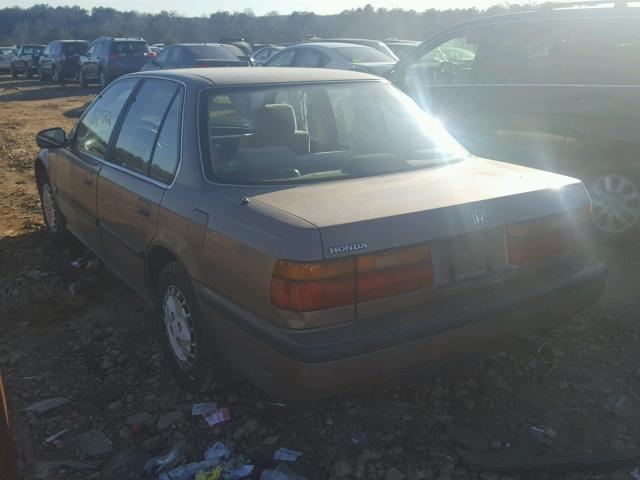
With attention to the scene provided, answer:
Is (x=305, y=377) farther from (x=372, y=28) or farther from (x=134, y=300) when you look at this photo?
(x=372, y=28)

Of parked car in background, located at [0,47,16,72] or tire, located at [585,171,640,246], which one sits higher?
parked car in background, located at [0,47,16,72]

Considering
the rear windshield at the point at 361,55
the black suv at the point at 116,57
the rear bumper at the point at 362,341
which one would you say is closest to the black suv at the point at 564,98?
the rear bumper at the point at 362,341

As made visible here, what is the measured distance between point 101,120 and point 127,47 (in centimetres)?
1887

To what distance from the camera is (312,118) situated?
4160 mm

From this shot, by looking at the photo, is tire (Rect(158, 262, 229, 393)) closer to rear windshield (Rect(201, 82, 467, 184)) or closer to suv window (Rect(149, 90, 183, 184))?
suv window (Rect(149, 90, 183, 184))

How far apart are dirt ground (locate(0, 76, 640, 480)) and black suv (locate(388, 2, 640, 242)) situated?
43.5 inches

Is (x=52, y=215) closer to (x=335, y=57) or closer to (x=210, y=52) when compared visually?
(x=335, y=57)

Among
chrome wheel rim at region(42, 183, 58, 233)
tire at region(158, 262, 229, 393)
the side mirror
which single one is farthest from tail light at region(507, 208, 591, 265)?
chrome wheel rim at region(42, 183, 58, 233)

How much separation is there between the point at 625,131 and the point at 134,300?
4.00 meters

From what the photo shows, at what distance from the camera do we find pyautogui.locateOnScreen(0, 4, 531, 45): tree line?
68.9m

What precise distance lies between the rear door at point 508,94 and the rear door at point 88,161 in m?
3.22

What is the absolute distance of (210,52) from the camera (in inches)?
662

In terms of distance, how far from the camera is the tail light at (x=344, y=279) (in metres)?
2.53

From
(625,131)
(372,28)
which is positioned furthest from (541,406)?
(372,28)
